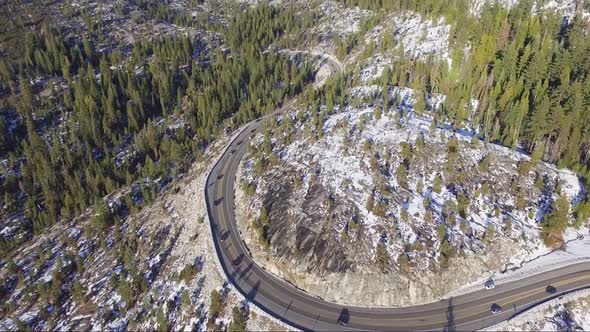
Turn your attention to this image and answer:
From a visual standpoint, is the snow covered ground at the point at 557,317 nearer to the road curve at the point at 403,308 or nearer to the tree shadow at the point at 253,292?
the road curve at the point at 403,308

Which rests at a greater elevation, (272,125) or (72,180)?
(272,125)

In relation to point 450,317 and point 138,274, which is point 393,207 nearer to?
point 450,317

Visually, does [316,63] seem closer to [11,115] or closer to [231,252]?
[231,252]

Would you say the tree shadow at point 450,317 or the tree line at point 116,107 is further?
the tree line at point 116,107

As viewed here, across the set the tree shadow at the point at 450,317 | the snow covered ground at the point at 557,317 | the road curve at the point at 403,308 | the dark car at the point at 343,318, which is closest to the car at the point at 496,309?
the road curve at the point at 403,308

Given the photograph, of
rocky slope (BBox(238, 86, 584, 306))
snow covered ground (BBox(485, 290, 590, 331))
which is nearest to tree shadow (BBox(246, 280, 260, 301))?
rocky slope (BBox(238, 86, 584, 306))

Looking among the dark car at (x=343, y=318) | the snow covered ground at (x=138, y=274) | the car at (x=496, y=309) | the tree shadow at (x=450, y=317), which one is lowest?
the snow covered ground at (x=138, y=274)

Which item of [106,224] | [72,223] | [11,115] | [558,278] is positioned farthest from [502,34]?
[11,115]

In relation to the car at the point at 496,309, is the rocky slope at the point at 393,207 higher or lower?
higher

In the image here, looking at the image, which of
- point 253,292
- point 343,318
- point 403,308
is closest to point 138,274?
point 253,292

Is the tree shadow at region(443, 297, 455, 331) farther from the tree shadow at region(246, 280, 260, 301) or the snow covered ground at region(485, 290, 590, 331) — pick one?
the tree shadow at region(246, 280, 260, 301)

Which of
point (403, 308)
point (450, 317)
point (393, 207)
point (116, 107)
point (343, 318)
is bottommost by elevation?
point (343, 318)
